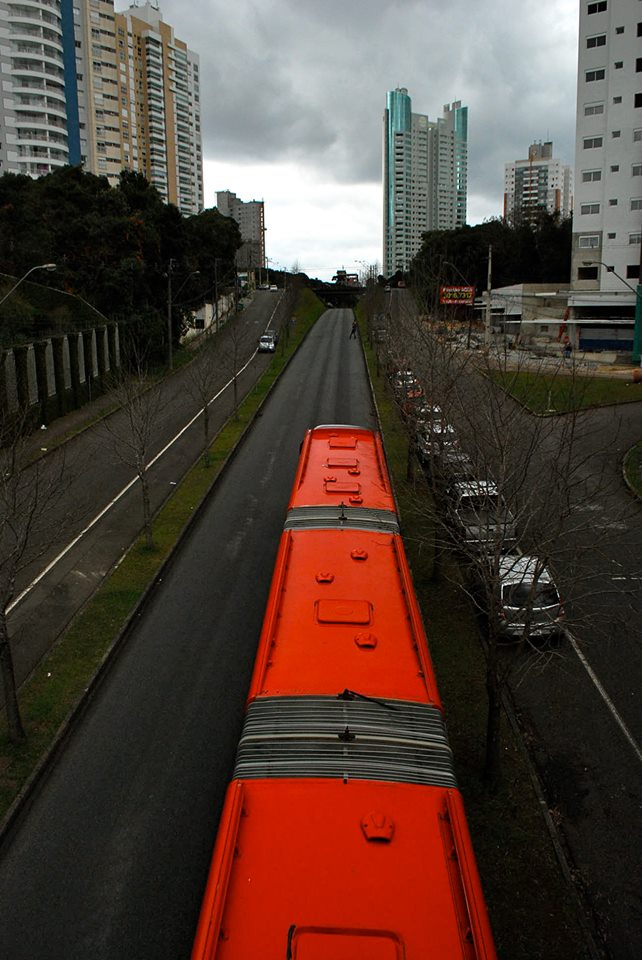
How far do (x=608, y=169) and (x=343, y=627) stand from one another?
3049 inches

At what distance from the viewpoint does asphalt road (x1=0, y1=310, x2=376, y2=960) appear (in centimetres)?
912

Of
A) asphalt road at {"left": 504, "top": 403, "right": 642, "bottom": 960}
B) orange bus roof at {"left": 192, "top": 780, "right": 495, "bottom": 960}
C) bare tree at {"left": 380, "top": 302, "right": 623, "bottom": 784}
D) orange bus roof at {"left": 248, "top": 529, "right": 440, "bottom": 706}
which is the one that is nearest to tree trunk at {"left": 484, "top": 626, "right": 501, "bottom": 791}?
bare tree at {"left": 380, "top": 302, "right": 623, "bottom": 784}

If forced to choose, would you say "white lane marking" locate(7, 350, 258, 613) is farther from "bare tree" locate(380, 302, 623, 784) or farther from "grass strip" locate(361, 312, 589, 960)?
"bare tree" locate(380, 302, 623, 784)

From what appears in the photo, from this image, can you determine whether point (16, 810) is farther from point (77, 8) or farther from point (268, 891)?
point (77, 8)

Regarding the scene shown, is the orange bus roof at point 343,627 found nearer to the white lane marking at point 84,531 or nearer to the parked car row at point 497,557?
the parked car row at point 497,557

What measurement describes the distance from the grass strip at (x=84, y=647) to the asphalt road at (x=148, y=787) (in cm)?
42

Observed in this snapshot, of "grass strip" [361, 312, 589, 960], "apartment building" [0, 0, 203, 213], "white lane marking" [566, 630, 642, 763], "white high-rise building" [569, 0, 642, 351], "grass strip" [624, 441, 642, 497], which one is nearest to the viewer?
"grass strip" [361, 312, 589, 960]

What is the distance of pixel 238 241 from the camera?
94.6 meters

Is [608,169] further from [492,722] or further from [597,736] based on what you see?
[492,722]

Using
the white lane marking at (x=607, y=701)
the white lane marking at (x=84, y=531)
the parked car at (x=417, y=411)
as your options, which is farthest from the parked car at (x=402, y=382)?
the white lane marking at (x=607, y=701)

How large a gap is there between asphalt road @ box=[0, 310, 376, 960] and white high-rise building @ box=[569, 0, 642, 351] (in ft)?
215

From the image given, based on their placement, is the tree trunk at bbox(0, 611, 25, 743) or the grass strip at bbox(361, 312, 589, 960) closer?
the grass strip at bbox(361, 312, 589, 960)

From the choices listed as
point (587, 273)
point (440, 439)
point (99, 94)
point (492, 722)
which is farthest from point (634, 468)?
point (99, 94)

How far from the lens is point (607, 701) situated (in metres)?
13.9
